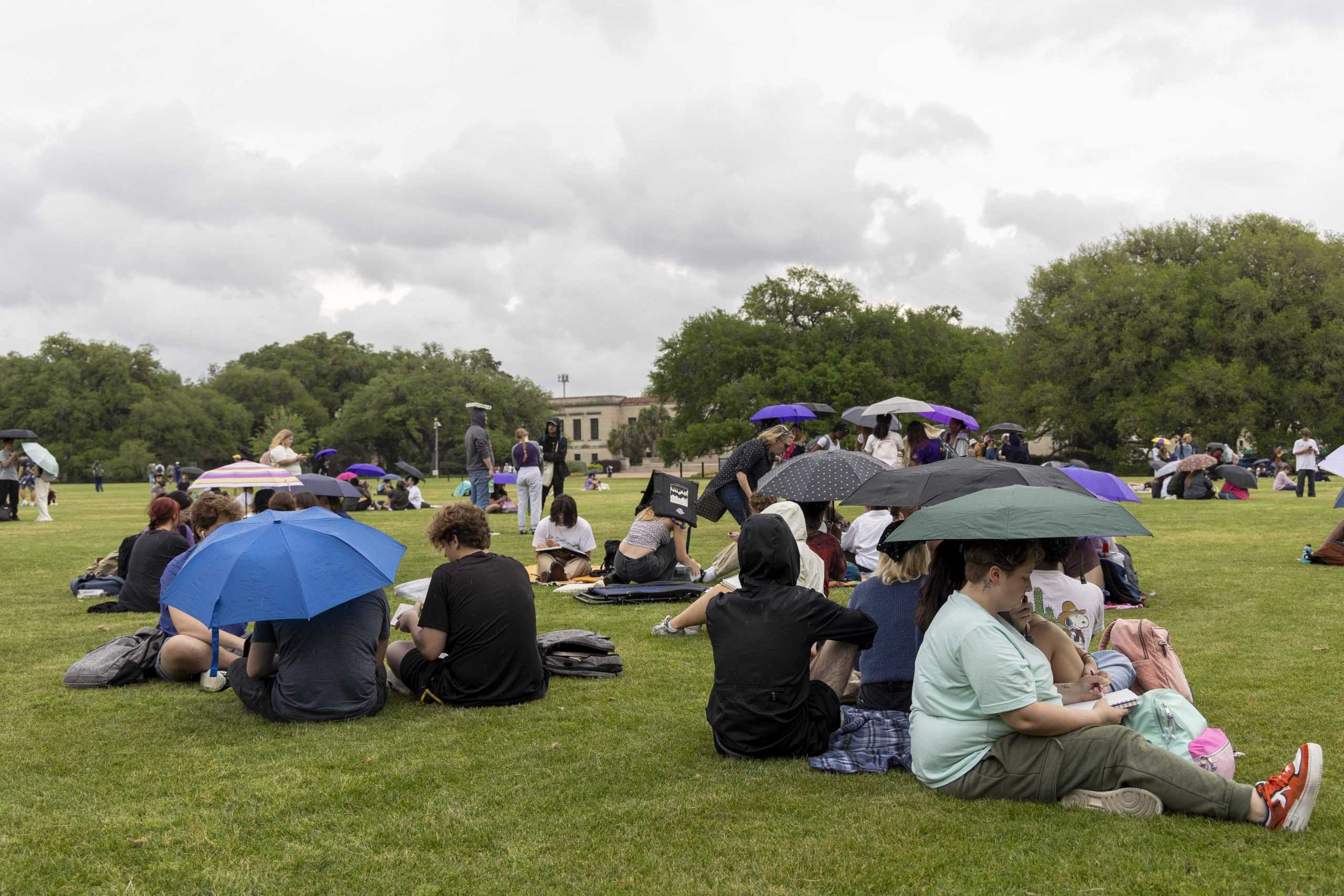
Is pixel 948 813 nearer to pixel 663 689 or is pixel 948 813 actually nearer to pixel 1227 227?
pixel 663 689

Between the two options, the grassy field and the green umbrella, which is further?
the green umbrella

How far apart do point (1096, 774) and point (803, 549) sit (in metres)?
3.40

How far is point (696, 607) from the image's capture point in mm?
6199

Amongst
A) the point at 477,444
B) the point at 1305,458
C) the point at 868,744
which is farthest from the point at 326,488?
the point at 1305,458

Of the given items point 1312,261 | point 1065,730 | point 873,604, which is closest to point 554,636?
point 873,604

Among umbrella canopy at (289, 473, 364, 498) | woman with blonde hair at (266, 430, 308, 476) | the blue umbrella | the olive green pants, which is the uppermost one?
woman with blonde hair at (266, 430, 308, 476)

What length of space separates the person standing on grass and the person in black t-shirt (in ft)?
37.0

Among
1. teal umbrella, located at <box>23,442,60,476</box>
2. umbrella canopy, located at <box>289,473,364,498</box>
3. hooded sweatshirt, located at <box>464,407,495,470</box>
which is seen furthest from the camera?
teal umbrella, located at <box>23,442,60,476</box>

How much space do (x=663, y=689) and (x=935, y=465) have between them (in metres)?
2.13

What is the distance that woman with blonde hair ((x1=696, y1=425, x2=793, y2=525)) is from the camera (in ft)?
38.0

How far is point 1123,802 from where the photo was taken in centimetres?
391

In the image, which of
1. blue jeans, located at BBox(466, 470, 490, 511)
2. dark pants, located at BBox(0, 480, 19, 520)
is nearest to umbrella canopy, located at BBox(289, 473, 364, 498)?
blue jeans, located at BBox(466, 470, 490, 511)

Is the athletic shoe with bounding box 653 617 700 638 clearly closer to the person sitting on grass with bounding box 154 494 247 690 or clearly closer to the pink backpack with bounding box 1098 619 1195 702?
the person sitting on grass with bounding box 154 494 247 690

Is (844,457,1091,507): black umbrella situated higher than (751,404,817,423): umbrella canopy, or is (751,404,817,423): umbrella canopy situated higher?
(751,404,817,423): umbrella canopy
